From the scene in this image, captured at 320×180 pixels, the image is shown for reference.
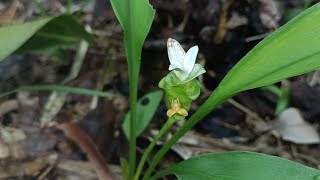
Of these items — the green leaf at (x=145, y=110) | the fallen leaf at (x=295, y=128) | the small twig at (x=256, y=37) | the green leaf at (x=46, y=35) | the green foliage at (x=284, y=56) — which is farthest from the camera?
the small twig at (x=256, y=37)

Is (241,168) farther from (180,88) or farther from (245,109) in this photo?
(245,109)

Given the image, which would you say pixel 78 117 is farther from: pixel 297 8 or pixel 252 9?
pixel 297 8

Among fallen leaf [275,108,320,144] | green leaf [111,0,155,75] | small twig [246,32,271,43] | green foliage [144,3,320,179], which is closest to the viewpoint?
green foliage [144,3,320,179]

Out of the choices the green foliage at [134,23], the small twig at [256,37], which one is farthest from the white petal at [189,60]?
the small twig at [256,37]

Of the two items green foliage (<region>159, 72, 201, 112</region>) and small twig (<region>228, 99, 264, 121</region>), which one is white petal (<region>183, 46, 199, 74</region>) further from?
small twig (<region>228, 99, 264, 121</region>)

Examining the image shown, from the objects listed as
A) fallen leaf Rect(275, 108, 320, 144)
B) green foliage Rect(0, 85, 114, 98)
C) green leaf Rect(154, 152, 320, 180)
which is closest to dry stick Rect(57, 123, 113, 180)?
green foliage Rect(0, 85, 114, 98)

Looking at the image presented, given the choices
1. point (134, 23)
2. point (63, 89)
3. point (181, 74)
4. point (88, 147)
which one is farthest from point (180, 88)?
→ point (63, 89)

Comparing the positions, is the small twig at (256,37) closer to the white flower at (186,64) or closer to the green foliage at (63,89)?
the green foliage at (63,89)
